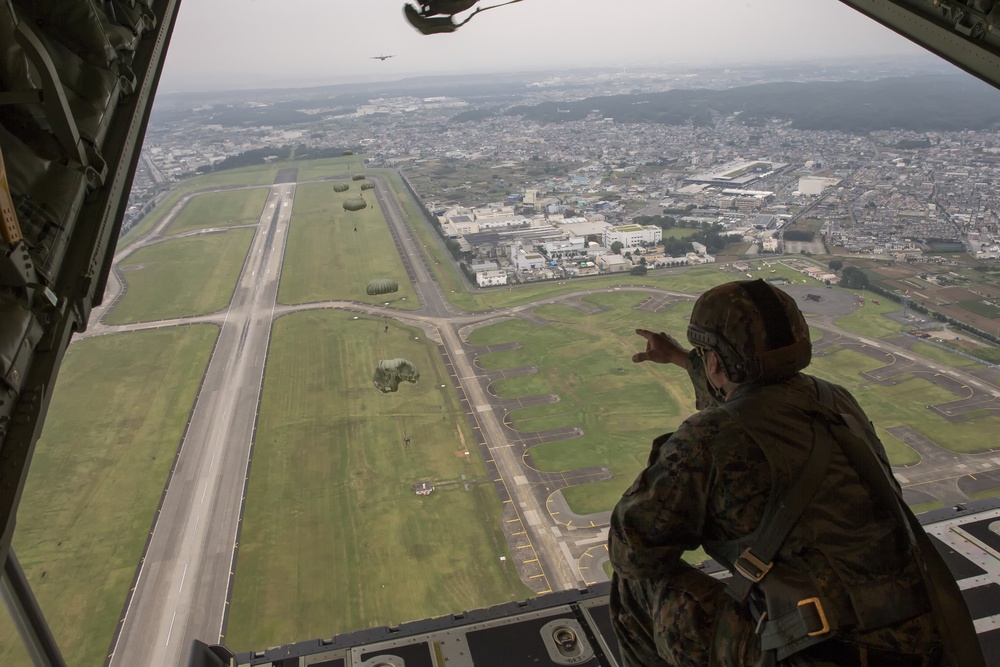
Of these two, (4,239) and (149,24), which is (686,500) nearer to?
(4,239)

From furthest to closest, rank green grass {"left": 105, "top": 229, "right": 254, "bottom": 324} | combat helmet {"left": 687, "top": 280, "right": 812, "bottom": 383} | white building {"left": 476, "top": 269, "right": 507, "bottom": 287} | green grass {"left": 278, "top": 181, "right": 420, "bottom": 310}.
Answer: white building {"left": 476, "top": 269, "right": 507, "bottom": 287} → green grass {"left": 278, "top": 181, "right": 420, "bottom": 310} → green grass {"left": 105, "top": 229, "right": 254, "bottom": 324} → combat helmet {"left": 687, "top": 280, "right": 812, "bottom": 383}

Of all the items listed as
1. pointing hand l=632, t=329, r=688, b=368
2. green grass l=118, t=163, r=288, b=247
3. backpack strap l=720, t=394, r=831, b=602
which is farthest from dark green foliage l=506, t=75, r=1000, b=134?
backpack strap l=720, t=394, r=831, b=602

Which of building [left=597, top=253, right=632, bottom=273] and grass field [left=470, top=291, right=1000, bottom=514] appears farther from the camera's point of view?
building [left=597, top=253, right=632, bottom=273]

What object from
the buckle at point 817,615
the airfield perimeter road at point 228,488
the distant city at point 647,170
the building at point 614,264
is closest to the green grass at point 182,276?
the airfield perimeter road at point 228,488

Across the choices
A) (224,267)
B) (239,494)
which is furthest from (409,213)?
(239,494)

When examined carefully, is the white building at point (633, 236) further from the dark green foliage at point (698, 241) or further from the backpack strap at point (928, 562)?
the backpack strap at point (928, 562)

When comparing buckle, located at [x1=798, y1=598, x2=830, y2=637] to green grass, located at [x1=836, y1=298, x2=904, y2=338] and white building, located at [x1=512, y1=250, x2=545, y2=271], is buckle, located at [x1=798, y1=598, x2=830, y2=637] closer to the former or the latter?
green grass, located at [x1=836, y1=298, x2=904, y2=338]

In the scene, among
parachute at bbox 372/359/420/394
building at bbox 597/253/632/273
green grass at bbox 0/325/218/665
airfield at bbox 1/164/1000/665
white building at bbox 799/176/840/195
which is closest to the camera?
green grass at bbox 0/325/218/665
